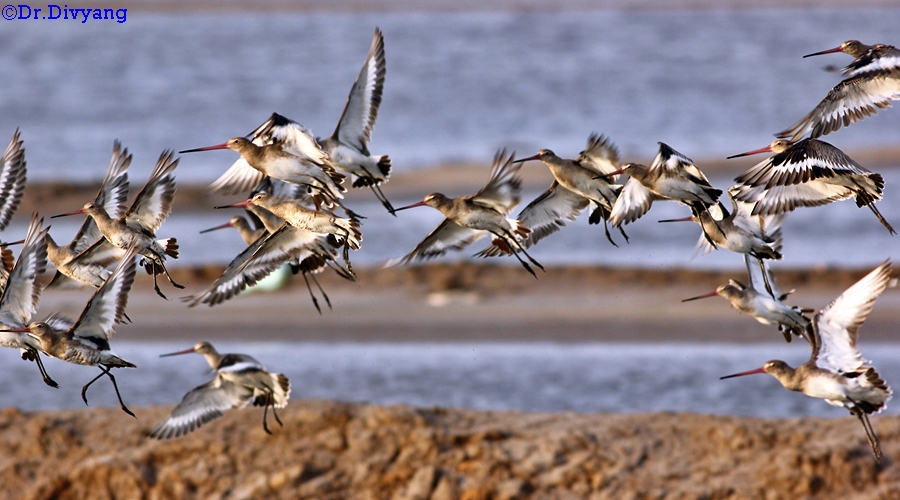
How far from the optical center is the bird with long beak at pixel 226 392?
31.5ft

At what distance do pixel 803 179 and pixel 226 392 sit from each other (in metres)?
4.93

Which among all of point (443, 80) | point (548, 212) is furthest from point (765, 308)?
point (443, 80)

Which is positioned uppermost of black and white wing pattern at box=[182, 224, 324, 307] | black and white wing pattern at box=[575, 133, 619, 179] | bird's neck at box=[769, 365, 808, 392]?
black and white wing pattern at box=[575, 133, 619, 179]

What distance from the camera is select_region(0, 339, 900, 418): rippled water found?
547 inches

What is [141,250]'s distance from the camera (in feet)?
28.4

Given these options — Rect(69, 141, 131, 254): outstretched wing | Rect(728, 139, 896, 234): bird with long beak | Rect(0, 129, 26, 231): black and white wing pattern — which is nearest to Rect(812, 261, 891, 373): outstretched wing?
Rect(728, 139, 896, 234): bird with long beak

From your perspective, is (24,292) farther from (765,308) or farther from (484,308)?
(484,308)

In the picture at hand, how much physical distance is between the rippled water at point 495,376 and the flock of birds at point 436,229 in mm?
4359

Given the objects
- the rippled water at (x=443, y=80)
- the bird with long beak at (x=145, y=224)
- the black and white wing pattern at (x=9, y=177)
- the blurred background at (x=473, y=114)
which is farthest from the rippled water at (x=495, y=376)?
the rippled water at (x=443, y=80)

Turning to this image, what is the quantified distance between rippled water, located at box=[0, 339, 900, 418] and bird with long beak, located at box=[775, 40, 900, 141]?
17.3 feet

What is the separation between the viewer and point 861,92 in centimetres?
869

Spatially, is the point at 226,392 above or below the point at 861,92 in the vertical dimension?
below

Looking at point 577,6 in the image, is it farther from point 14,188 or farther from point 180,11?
point 14,188

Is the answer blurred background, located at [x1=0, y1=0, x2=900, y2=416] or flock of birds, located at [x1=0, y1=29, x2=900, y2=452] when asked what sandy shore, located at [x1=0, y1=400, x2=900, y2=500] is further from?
blurred background, located at [x1=0, y1=0, x2=900, y2=416]
